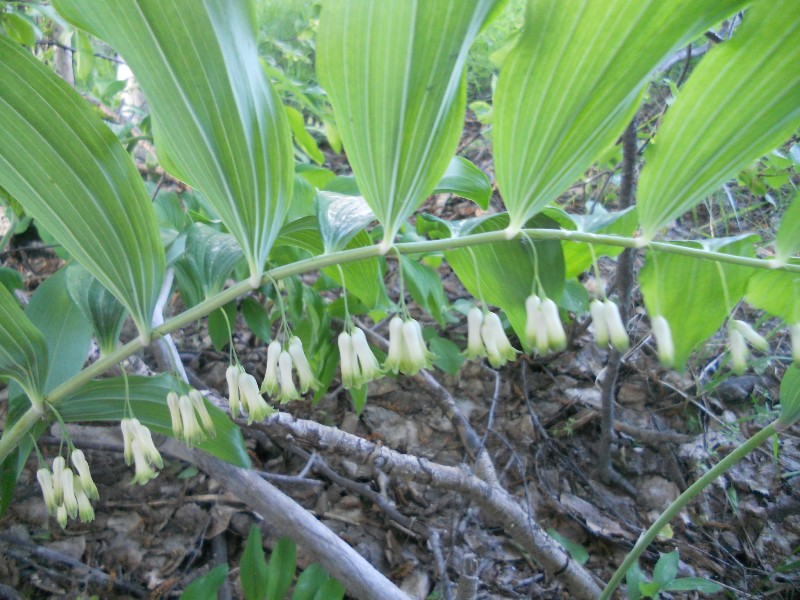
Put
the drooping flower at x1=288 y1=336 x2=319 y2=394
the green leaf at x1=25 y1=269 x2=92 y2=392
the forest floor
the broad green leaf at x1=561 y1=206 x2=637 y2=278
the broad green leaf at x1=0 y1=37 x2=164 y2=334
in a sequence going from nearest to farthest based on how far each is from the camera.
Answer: the broad green leaf at x1=0 y1=37 x2=164 y2=334 < the broad green leaf at x1=561 y1=206 x2=637 y2=278 < the drooping flower at x1=288 y1=336 x2=319 y2=394 < the green leaf at x1=25 y1=269 x2=92 y2=392 < the forest floor

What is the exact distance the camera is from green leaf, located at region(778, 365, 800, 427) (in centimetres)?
143

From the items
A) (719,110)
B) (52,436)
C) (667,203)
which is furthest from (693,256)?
(52,436)

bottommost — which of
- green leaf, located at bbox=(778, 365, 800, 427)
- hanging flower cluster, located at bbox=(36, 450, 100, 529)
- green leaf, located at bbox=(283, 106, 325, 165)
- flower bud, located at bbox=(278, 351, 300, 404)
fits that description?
green leaf, located at bbox=(778, 365, 800, 427)

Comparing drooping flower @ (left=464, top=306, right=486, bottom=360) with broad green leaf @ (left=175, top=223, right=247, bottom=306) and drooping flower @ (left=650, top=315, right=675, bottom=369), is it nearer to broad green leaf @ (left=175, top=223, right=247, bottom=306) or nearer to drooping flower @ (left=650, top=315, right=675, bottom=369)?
drooping flower @ (left=650, top=315, right=675, bottom=369)

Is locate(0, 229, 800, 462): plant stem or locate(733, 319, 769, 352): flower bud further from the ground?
locate(0, 229, 800, 462): plant stem

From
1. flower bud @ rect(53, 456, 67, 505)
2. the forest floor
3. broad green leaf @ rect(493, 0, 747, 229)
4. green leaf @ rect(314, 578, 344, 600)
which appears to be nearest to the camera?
broad green leaf @ rect(493, 0, 747, 229)

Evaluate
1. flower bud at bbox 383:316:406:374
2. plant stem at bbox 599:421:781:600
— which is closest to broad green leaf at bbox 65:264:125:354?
flower bud at bbox 383:316:406:374

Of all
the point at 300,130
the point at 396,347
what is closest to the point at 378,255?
the point at 396,347

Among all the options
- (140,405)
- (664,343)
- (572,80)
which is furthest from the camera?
(140,405)

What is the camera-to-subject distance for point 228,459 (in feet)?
5.05

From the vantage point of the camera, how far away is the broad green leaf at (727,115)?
876 millimetres

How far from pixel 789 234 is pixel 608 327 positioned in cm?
39

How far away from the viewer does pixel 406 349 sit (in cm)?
116

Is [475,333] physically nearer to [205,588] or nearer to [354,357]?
[354,357]
